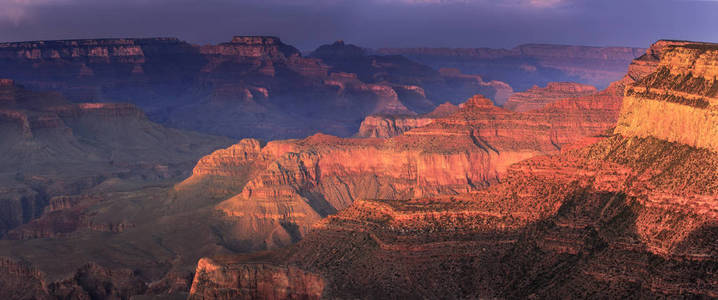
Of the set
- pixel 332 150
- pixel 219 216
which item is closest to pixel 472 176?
pixel 332 150

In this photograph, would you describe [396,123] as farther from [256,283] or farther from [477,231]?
[477,231]

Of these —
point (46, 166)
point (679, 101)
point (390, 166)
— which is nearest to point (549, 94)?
point (390, 166)

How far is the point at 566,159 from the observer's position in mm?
60594

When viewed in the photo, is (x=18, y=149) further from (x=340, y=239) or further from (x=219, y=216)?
(x=340, y=239)

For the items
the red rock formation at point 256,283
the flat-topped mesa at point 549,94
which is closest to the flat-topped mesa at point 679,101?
the red rock formation at point 256,283

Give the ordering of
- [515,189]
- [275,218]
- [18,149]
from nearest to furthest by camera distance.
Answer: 1. [515,189]
2. [275,218]
3. [18,149]

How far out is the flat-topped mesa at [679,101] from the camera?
51.2 m

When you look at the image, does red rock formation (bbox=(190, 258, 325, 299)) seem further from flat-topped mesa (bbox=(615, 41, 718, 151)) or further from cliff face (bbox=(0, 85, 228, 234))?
cliff face (bbox=(0, 85, 228, 234))

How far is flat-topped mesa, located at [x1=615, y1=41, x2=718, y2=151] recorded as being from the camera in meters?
51.2

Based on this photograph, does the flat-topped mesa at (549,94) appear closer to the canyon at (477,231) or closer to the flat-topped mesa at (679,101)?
the canyon at (477,231)

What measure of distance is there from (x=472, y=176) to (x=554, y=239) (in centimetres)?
6613

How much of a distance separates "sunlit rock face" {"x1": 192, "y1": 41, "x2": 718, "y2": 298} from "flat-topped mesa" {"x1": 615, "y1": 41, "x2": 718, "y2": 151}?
0.15 metres

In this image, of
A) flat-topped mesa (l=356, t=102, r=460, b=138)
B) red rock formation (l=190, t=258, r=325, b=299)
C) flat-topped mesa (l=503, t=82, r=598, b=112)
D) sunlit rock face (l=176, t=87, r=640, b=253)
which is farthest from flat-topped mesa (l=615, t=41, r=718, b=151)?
flat-topped mesa (l=356, t=102, r=460, b=138)

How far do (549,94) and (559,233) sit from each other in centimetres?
12984
